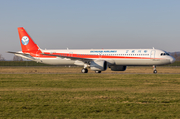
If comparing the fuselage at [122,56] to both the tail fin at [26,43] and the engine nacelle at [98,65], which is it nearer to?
the engine nacelle at [98,65]

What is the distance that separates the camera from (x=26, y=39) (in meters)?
54.5

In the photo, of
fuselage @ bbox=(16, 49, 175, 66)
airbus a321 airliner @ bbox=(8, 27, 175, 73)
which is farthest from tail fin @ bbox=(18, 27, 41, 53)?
→ fuselage @ bbox=(16, 49, 175, 66)

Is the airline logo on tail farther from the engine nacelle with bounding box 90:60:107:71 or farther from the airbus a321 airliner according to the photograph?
the engine nacelle with bounding box 90:60:107:71

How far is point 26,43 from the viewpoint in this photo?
54219 millimetres

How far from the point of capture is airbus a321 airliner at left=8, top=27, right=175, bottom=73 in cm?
4484

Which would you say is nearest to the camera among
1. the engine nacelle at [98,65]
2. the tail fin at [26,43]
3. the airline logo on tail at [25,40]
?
the engine nacelle at [98,65]

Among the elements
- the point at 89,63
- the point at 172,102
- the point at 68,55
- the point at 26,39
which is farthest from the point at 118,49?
the point at 172,102

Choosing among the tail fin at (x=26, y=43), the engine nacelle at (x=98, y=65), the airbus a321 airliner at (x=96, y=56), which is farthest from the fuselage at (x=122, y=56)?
the tail fin at (x=26, y=43)

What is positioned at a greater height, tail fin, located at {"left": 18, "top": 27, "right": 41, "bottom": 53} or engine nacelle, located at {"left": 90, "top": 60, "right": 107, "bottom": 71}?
tail fin, located at {"left": 18, "top": 27, "right": 41, "bottom": 53}

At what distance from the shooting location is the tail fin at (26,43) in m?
53.8

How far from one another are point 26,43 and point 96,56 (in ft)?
52.2

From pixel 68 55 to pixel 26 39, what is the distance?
1044 centimetres

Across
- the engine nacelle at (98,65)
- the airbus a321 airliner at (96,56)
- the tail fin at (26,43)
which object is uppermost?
the tail fin at (26,43)

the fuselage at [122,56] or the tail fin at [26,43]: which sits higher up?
the tail fin at [26,43]
